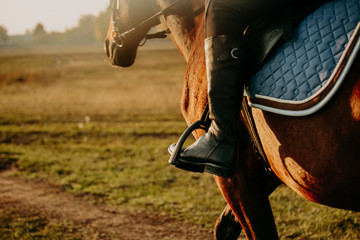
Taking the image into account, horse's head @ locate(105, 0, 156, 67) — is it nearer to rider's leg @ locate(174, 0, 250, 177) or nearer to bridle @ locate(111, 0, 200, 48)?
bridle @ locate(111, 0, 200, 48)

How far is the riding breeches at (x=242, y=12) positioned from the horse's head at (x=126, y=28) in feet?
3.94

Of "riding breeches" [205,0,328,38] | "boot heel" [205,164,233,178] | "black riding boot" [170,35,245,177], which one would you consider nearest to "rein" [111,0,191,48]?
"riding breeches" [205,0,328,38]

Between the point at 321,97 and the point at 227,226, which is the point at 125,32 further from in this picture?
the point at 321,97

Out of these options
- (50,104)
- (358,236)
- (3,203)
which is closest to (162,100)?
(50,104)

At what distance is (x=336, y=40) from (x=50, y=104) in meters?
14.2

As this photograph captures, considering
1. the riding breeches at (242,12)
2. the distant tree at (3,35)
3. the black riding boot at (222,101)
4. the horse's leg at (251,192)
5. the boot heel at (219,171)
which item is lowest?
the distant tree at (3,35)

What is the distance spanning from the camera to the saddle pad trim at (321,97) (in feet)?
5.21

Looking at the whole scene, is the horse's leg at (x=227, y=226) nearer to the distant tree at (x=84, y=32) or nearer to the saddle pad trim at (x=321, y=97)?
the saddle pad trim at (x=321, y=97)

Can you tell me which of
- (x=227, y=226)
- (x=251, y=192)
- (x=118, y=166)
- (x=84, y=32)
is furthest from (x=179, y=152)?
(x=84, y=32)

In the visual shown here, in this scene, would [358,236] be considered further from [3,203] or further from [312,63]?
[3,203]

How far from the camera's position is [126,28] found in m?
3.28

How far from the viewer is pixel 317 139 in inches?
68.1

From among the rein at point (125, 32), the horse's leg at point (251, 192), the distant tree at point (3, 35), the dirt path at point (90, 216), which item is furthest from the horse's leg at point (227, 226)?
the distant tree at point (3, 35)

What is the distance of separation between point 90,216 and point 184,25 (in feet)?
10.4
